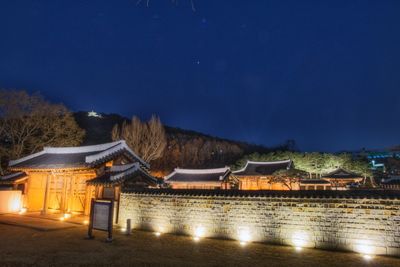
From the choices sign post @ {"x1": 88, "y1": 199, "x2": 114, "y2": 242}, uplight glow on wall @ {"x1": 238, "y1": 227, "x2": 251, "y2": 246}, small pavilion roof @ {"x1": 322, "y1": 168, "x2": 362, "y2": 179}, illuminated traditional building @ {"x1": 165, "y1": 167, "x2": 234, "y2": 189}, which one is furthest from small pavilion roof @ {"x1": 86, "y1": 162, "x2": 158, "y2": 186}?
small pavilion roof @ {"x1": 322, "y1": 168, "x2": 362, "y2": 179}

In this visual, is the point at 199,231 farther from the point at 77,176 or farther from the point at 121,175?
the point at 77,176

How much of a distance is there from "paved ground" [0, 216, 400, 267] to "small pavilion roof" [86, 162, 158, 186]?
3903 mm

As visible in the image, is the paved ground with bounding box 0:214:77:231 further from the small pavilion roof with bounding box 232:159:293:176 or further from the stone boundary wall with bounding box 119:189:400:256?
the small pavilion roof with bounding box 232:159:293:176

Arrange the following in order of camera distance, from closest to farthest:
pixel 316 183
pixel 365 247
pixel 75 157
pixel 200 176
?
pixel 365 247 → pixel 75 157 → pixel 316 183 → pixel 200 176

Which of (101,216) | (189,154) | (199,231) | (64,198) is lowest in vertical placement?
(199,231)

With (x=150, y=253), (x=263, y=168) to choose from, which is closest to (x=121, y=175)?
(x=150, y=253)

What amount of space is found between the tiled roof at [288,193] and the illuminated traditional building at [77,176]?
156cm

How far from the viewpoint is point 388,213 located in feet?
31.8

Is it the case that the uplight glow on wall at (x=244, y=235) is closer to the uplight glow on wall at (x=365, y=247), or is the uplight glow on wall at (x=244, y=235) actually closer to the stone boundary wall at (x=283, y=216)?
the stone boundary wall at (x=283, y=216)

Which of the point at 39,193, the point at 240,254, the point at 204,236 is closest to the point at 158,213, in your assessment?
the point at 204,236

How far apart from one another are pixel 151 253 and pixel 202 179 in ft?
77.8

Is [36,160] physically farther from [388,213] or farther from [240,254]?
[388,213]

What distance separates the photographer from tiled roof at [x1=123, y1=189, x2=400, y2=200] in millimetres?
10025

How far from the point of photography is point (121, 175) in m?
15.7
